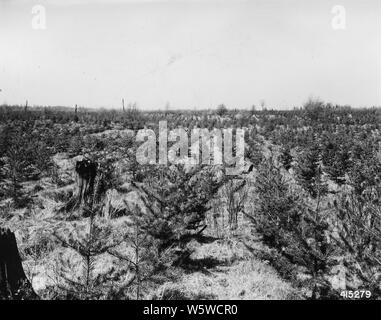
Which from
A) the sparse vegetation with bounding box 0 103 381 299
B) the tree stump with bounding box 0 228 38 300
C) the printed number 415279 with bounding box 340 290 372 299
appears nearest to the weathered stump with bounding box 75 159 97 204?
the sparse vegetation with bounding box 0 103 381 299

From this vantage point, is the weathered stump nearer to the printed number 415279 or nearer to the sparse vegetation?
the sparse vegetation

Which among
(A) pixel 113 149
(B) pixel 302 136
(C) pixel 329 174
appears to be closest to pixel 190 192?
(C) pixel 329 174

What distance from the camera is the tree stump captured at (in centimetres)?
630

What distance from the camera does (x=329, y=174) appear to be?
15.9 meters

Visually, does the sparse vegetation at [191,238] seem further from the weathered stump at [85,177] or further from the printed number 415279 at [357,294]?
the printed number 415279 at [357,294]

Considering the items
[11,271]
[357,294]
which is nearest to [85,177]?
[11,271]

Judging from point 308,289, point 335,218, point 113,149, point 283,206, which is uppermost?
point 113,149

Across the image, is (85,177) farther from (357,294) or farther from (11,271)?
(357,294)

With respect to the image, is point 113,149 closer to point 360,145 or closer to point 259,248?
point 259,248

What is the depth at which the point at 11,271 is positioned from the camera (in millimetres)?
6539

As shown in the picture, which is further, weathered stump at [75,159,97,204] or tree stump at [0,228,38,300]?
weathered stump at [75,159,97,204]

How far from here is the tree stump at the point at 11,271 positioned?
6.30 metres

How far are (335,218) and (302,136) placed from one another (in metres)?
12.0

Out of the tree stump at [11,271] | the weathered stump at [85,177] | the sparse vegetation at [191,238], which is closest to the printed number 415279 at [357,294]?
the sparse vegetation at [191,238]
